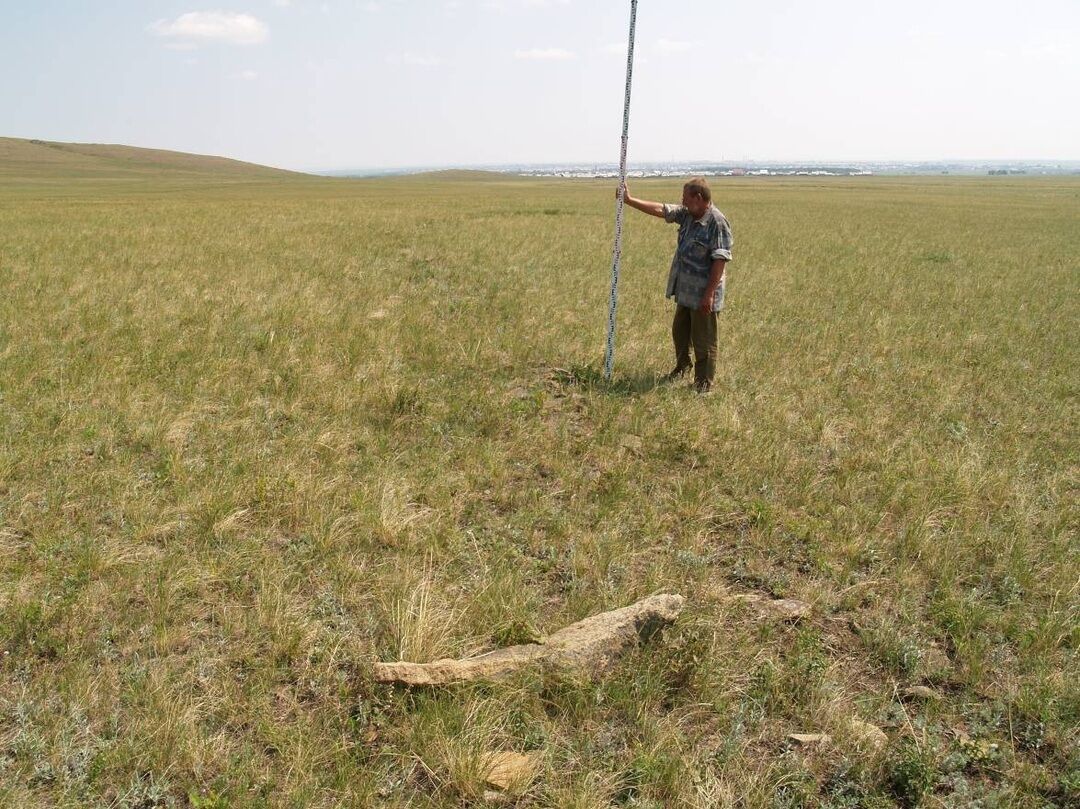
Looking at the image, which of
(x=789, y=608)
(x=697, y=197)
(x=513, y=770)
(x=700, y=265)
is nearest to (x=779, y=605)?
(x=789, y=608)

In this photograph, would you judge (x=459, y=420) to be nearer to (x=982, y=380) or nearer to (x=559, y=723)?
(x=559, y=723)

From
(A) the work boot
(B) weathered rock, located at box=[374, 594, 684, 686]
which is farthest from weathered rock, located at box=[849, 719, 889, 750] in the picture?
(A) the work boot

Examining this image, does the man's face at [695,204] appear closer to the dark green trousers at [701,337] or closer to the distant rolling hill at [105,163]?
the dark green trousers at [701,337]

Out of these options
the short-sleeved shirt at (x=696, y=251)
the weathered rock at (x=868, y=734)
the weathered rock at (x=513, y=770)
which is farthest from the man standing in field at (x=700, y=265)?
the weathered rock at (x=513, y=770)

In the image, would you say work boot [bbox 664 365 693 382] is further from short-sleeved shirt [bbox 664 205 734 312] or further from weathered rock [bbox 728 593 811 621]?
weathered rock [bbox 728 593 811 621]

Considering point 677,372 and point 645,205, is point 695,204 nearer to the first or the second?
point 645,205

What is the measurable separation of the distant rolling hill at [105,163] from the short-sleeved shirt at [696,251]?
111 metres

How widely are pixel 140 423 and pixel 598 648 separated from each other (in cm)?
513

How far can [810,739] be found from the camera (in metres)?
3.40

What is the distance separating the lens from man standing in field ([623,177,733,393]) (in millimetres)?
8086

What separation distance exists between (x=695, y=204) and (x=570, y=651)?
5919 mm

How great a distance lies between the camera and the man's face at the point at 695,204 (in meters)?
8.05

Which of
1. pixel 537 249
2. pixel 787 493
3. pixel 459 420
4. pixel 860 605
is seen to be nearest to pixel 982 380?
pixel 787 493

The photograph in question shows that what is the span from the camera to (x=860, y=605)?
457 cm
